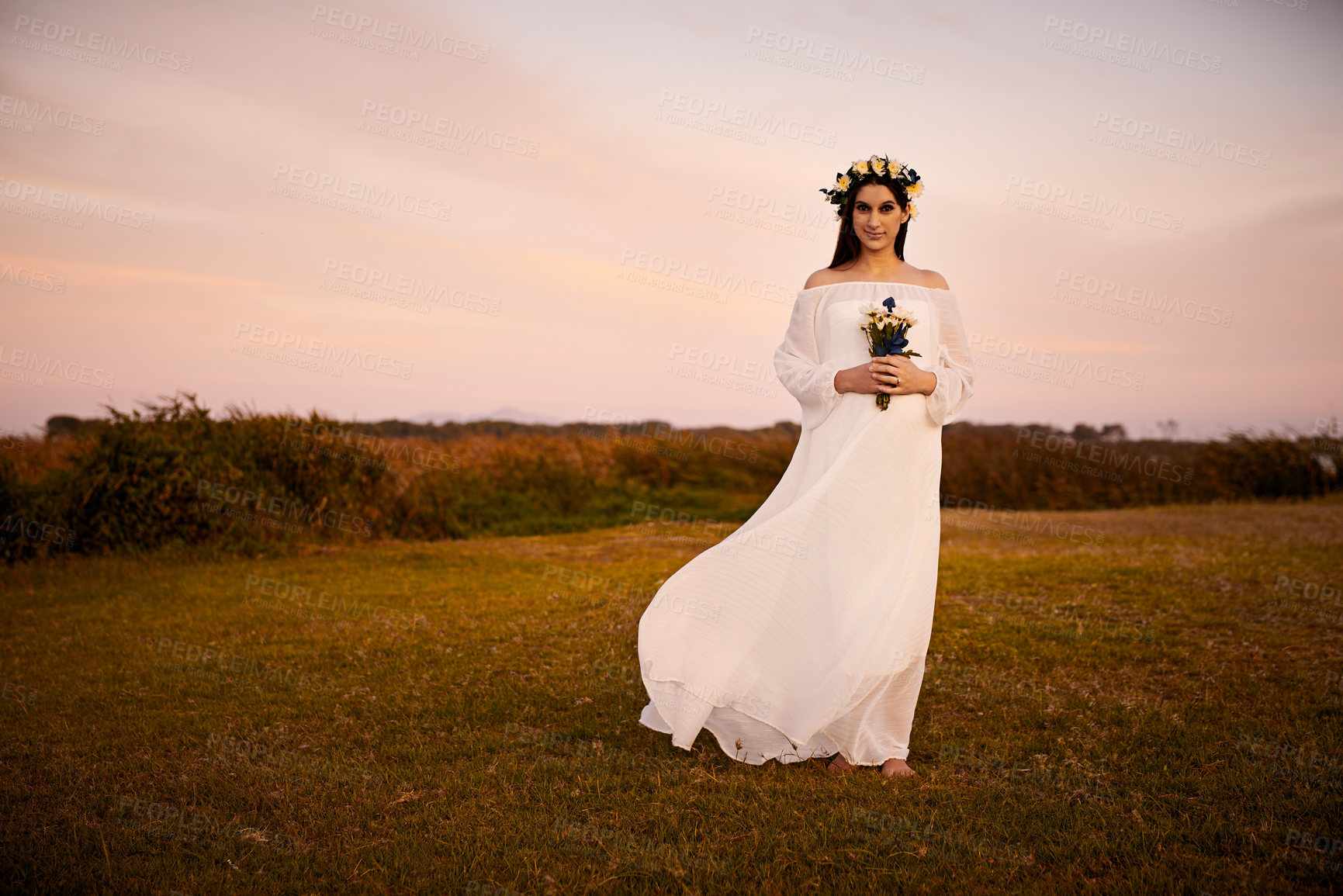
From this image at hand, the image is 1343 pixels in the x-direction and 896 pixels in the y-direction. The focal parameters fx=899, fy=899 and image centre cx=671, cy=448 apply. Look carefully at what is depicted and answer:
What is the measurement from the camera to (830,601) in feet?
15.6

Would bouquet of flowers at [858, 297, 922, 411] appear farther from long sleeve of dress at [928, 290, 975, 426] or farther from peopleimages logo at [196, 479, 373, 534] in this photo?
peopleimages logo at [196, 479, 373, 534]

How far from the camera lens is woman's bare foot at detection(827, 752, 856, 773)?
4754mm

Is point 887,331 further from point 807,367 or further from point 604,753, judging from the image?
point 604,753

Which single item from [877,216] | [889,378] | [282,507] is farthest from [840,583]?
[282,507]

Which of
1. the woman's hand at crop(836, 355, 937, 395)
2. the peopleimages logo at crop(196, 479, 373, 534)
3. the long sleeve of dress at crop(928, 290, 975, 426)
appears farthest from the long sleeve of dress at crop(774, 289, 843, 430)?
the peopleimages logo at crop(196, 479, 373, 534)

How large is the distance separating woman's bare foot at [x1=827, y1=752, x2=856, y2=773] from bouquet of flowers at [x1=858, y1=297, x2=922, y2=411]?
1.92 meters

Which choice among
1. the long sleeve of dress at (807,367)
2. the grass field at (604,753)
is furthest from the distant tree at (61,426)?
the long sleeve of dress at (807,367)

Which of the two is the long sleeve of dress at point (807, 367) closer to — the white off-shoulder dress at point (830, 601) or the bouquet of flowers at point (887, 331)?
the white off-shoulder dress at point (830, 601)

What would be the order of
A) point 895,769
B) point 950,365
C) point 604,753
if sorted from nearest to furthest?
point 895,769, point 604,753, point 950,365

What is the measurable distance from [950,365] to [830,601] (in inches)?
61.7

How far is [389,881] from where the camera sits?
3.62 meters

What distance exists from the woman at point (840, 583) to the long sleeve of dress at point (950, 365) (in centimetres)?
1

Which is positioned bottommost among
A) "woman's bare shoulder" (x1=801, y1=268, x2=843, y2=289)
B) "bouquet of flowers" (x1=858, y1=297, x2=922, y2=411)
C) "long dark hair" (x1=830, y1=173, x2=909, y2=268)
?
"bouquet of flowers" (x1=858, y1=297, x2=922, y2=411)

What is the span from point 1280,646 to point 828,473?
4.63m
